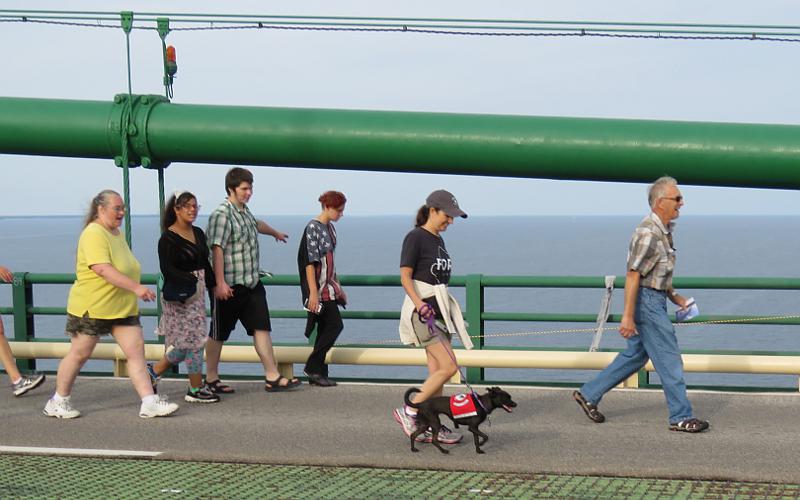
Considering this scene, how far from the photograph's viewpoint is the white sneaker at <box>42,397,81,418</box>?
27.7 ft

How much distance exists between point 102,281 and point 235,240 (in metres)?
1.20

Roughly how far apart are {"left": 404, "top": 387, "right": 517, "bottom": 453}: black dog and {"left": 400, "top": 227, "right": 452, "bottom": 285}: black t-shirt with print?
2.77ft

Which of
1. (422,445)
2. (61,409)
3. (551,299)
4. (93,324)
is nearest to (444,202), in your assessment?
(422,445)

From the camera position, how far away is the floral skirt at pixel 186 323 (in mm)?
8945

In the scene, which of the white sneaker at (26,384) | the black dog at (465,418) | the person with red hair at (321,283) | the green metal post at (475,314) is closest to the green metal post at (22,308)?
the white sneaker at (26,384)

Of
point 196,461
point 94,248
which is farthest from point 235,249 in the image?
point 196,461

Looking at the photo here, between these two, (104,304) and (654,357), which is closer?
(654,357)

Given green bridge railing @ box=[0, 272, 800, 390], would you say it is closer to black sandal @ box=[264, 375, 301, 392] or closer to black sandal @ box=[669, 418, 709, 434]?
black sandal @ box=[264, 375, 301, 392]

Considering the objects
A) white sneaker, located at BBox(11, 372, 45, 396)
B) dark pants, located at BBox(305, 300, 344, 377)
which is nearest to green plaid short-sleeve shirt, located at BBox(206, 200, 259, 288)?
dark pants, located at BBox(305, 300, 344, 377)

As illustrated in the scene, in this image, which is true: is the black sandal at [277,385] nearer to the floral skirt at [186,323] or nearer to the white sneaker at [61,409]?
the floral skirt at [186,323]

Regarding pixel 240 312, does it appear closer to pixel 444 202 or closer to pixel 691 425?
pixel 444 202

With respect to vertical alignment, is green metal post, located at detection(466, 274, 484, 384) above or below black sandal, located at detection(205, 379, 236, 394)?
above

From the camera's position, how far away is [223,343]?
385 inches

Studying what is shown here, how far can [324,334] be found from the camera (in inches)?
380
